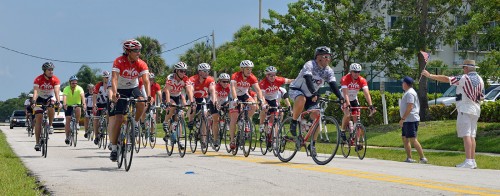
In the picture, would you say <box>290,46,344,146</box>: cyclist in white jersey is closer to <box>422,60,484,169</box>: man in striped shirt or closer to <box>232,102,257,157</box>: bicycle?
<box>422,60,484,169</box>: man in striped shirt

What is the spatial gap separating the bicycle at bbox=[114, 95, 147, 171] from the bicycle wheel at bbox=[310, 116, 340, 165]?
287 centimetres

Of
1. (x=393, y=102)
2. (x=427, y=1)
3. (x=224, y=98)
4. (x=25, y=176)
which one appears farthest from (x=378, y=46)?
(x=25, y=176)

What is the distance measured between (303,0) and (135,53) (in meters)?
28.4

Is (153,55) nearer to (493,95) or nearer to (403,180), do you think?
(493,95)

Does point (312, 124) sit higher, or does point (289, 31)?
point (289, 31)

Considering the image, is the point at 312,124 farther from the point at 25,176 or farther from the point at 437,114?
the point at 437,114

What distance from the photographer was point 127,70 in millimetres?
13000

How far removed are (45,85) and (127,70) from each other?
5014mm

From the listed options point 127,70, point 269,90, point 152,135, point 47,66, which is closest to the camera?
point 127,70

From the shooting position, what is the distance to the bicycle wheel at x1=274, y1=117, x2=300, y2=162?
44.6 ft

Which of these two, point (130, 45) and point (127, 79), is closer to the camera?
point (130, 45)

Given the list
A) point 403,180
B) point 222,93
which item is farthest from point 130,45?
point 222,93

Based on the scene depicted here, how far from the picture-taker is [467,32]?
2580cm

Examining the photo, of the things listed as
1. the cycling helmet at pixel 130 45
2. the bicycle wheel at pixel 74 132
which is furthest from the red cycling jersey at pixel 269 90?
the bicycle wheel at pixel 74 132
